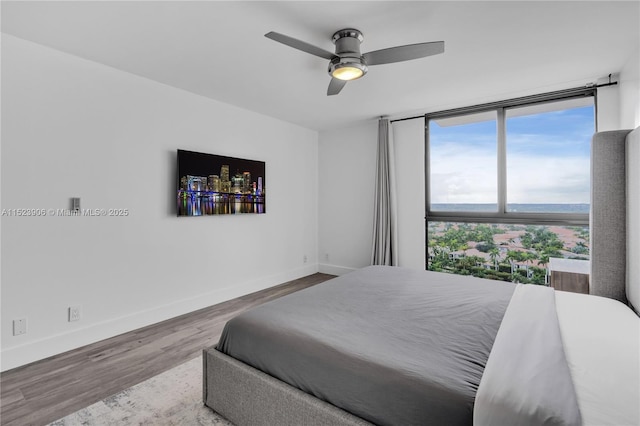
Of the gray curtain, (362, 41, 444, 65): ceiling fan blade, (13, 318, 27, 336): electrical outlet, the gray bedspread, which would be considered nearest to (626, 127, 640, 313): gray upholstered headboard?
the gray bedspread

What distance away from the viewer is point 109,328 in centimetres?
284

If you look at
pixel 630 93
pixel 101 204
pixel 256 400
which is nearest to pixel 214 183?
pixel 101 204

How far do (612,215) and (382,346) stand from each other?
188 centimetres

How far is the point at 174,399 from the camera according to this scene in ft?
6.34

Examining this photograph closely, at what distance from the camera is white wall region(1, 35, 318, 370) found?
7.80 feet

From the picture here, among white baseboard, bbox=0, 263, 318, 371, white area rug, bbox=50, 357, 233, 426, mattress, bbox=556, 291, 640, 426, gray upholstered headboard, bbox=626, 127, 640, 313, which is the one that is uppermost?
gray upholstered headboard, bbox=626, 127, 640, 313

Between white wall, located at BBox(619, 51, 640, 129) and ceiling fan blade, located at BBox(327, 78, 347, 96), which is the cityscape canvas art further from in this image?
white wall, located at BBox(619, 51, 640, 129)

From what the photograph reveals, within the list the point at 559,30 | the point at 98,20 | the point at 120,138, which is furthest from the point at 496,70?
the point at 120,138

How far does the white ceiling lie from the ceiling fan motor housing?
79 mm

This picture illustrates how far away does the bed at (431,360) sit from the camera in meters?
1.00

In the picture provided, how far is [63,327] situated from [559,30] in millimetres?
4626

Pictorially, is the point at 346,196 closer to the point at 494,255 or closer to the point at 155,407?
the point at 494,255

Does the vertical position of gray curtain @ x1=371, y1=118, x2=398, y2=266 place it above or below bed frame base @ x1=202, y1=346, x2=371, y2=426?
above

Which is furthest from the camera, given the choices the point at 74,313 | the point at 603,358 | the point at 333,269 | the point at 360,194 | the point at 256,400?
the point at 333,269
